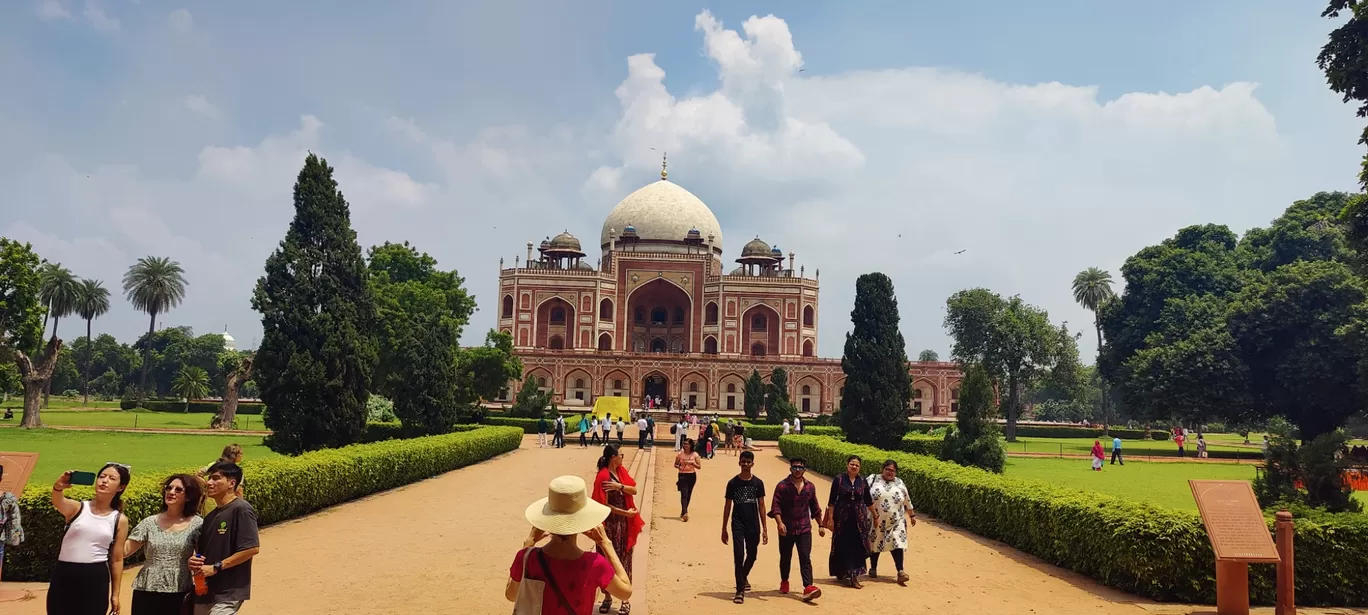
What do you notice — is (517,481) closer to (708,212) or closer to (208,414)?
(208,414)

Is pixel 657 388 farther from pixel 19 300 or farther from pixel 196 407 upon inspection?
pixel 19 300

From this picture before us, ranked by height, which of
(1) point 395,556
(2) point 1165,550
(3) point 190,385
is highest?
(3) point 190,385

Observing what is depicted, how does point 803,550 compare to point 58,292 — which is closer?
point 803,550

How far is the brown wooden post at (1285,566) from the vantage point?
7.37 m

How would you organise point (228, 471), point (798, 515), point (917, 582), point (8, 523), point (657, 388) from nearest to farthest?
point (228, 471)
point (8, 523)
point (798, 515)
point (917, 582)
point (657, 388)

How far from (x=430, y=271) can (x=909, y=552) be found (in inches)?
1155

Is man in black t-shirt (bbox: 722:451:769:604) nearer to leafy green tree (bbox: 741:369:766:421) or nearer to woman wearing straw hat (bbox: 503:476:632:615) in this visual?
woman wearing straw hat (bbox: 503:476:632:615)

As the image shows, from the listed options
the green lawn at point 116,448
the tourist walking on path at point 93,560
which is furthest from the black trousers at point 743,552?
the green lawn at point 116,448

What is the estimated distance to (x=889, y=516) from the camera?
8.24 meters

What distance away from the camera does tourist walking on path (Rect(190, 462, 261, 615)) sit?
443cm

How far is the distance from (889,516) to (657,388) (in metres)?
45.8

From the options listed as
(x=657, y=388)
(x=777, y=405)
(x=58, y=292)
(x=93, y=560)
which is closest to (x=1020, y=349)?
(x=777, y=405)

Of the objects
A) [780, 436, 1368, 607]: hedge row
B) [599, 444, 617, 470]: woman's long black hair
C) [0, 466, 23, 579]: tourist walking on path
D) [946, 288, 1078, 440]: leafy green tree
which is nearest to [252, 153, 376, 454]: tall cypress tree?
[0, 466, 23, 579]: tourist walking on path

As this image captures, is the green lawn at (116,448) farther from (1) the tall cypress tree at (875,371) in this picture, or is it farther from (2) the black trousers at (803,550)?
(1) the tall cypress tree at (875,371)
